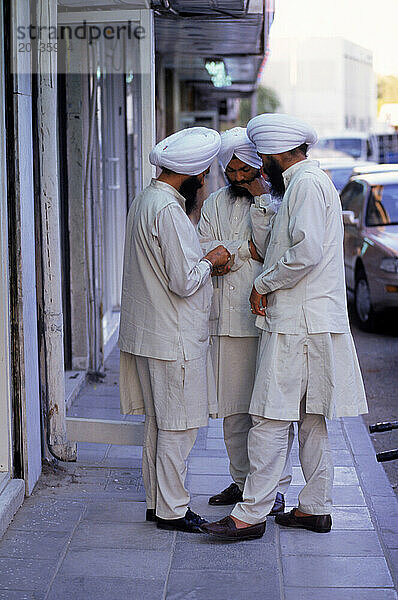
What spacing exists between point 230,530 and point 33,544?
2.89 feet

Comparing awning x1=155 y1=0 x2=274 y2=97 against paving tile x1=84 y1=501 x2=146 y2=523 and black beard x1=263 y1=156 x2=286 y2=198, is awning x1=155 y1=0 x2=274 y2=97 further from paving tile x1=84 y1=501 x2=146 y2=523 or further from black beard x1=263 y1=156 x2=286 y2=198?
paving tile x1=84 y1=501 x2=146 y2=523

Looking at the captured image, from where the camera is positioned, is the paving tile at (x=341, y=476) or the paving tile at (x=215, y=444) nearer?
the paving tile at (x=341, y=476)

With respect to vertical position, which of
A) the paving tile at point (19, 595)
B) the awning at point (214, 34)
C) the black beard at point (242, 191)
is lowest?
the paving tile at point (19, 595)

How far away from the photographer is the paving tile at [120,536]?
4188mm

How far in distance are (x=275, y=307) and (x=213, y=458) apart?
169 centimetres

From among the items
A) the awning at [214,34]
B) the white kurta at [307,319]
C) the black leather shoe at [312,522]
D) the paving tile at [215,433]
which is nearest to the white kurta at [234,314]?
the white kurta at [307,319]

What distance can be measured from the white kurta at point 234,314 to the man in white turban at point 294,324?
28cm

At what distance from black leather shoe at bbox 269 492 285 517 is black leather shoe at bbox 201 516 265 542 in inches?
12.2

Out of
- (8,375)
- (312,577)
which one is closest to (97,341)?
(8,375)

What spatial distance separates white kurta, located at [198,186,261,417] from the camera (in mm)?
4551

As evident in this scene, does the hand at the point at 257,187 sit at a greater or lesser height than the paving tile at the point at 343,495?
greater

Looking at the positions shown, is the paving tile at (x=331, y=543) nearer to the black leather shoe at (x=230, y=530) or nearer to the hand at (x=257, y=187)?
the black leather shoe at (x=230, y=530)

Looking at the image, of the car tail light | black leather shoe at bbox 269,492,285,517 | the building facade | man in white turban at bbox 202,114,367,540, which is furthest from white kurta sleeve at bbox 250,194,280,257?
the building facade

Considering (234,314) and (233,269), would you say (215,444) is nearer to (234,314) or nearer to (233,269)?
(234,314)
